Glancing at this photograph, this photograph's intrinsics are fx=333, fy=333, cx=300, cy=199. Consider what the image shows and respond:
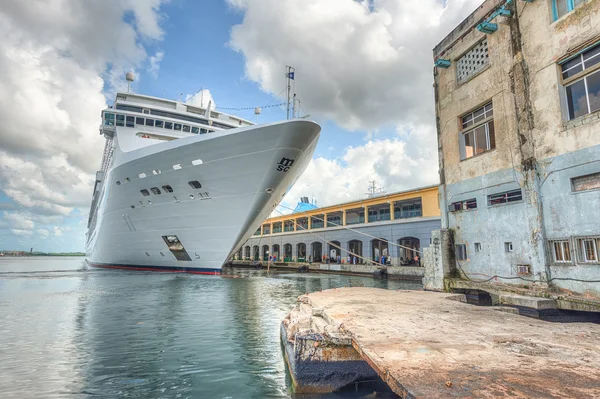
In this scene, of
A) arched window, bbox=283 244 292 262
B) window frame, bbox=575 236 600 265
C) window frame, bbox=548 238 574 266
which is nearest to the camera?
window frame, bbox=575 236 600 265

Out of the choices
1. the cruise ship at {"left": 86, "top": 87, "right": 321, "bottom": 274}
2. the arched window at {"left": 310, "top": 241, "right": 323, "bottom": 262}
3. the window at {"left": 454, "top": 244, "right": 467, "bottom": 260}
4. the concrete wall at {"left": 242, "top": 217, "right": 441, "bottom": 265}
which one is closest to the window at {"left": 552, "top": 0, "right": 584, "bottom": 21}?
the window at {"left": 454, "top": 244, "right": 467, "bottom": 260}

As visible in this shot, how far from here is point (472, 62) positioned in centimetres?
916

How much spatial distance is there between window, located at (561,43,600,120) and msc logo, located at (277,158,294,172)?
10296 millimetres

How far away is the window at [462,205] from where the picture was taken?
8812 mm

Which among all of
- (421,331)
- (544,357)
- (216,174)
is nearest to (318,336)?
(421,331)

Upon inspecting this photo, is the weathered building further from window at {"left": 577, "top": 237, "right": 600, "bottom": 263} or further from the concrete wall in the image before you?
the concrete wall

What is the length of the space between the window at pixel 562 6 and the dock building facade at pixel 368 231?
11.9m

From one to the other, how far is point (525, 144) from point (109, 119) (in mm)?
24112

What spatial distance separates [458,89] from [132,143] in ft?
65.5

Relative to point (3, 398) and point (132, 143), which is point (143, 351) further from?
point (132, 143)

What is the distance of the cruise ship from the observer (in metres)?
14.9

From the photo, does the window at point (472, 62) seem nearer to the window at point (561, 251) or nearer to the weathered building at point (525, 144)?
the weathered building at point (525, 144)

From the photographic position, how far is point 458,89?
953 centimetres

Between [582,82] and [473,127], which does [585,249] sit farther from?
[473,127]
